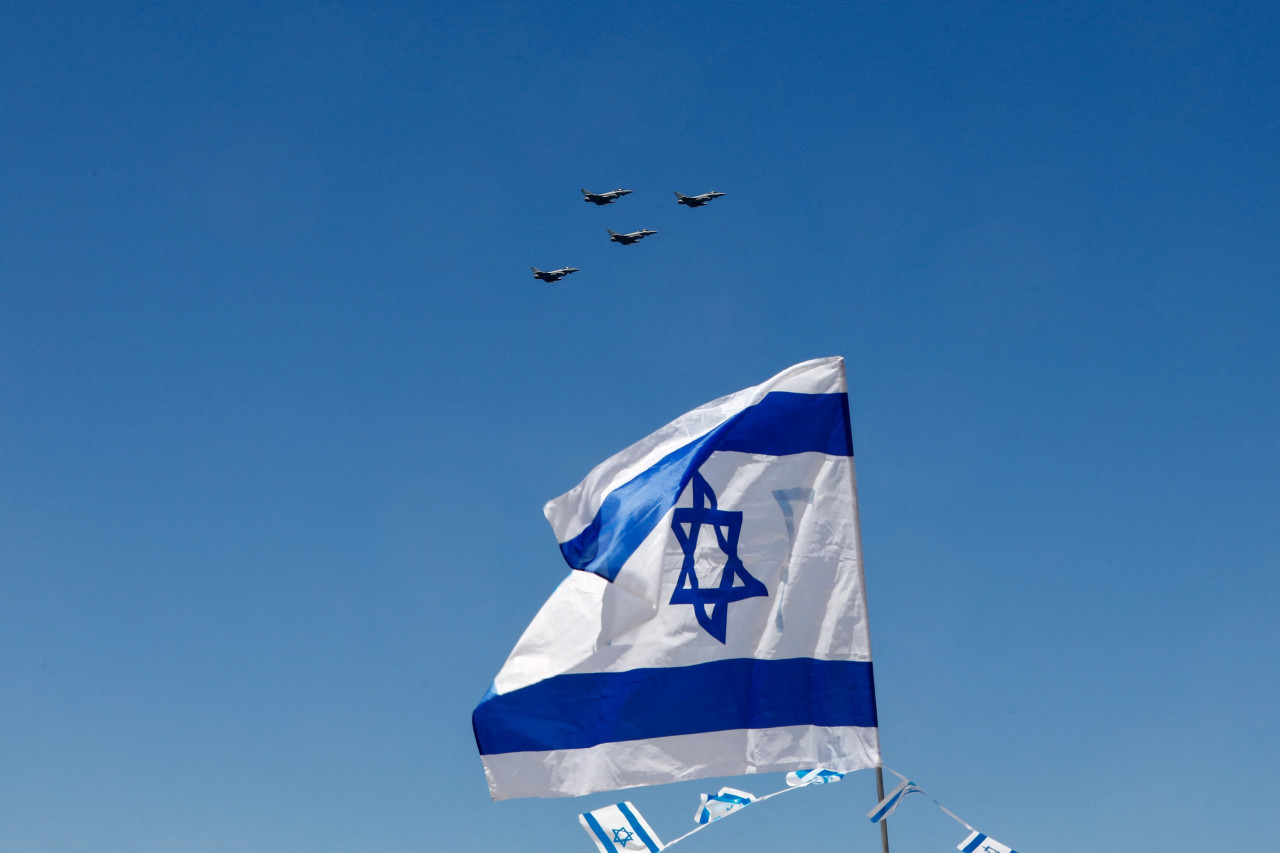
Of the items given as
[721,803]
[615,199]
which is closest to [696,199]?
[615,199]

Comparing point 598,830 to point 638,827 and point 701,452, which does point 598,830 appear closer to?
A: point 638,827

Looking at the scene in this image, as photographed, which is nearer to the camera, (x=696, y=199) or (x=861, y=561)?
(x=861, y=561)

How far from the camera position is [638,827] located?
70.7 ft

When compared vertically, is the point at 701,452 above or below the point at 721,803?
above

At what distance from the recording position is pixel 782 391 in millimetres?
21609

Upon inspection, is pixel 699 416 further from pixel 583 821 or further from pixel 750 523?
pixel 583 821

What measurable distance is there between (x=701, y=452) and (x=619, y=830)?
581cm

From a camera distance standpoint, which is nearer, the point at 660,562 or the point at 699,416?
the point at 660,562

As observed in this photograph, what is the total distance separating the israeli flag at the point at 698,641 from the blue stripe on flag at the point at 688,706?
2cm

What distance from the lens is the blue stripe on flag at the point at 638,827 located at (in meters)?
21.3

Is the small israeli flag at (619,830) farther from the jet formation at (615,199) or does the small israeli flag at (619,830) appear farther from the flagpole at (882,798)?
the jet formation at (615,199)

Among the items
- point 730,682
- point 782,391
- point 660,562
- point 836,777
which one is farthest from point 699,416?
point 836,777

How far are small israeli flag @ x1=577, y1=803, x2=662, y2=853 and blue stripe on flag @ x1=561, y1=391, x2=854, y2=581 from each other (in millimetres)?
3980

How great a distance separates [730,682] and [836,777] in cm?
254
